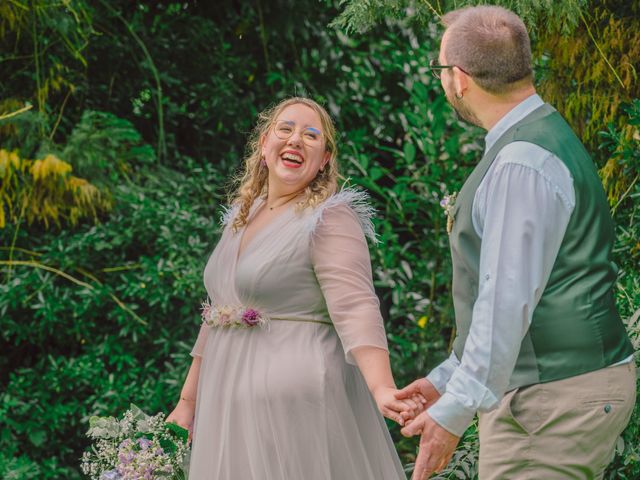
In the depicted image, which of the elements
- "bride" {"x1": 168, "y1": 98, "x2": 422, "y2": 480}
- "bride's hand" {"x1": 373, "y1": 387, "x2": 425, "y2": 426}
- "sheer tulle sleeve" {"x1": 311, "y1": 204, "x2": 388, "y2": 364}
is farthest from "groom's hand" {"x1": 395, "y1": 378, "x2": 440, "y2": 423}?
"sheer tulle sleeve" {"x1": 311, "y1": 204, "x2": 388, "y2": 364}

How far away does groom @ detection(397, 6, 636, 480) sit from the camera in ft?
6.84

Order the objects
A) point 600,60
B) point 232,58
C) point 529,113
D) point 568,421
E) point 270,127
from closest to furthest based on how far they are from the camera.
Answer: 1. point 568,421
2. point 529,113
3. point 270,127
4. point 600,60
5. point 232,58

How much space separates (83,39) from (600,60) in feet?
9.90

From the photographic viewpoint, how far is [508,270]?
2.08m

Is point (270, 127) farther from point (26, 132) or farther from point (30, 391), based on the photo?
point (30, 391)

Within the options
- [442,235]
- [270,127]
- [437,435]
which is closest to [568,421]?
[437,435]

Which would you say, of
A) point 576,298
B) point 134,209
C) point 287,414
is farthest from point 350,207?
point 134,209

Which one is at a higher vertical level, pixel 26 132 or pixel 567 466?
pixel 26 132

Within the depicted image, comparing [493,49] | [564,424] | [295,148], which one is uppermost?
[493,49]

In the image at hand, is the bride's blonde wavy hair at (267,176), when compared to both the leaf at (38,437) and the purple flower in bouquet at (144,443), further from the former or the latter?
the leaf at (38,437)

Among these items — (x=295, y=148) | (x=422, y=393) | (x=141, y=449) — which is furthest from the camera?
(x=141, y=449)

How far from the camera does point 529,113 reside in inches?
88.8

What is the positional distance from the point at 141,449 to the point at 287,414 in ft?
2.01

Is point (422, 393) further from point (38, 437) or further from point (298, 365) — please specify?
point (38, 437)
